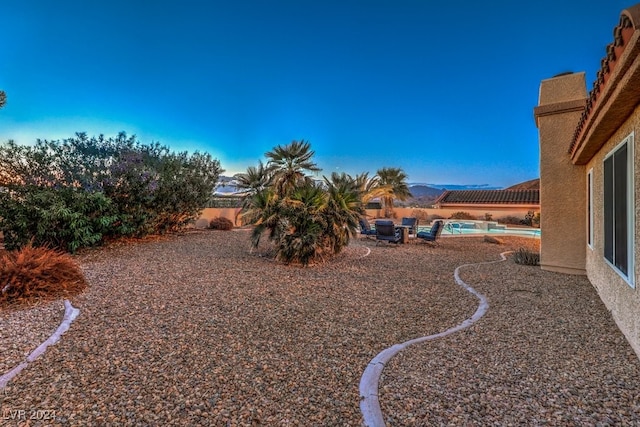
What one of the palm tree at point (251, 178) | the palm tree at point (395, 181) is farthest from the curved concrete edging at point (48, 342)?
the palm tree at point (395, 181)

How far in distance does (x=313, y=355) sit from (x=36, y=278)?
17.5 feet

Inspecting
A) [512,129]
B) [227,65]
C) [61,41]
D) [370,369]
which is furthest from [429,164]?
[370,369]

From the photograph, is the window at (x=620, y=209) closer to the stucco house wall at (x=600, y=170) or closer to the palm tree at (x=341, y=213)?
the stucco house wall at (x=600, y=170)

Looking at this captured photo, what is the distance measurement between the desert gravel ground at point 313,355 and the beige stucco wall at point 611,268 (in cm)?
24

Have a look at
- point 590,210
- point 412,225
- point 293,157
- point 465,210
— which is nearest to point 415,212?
point 465,210

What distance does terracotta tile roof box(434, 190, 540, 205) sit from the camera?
2730cm

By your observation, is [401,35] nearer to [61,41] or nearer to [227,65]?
[227,65]

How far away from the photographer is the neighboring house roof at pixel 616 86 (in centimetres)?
238

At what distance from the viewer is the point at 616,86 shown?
3090 mm

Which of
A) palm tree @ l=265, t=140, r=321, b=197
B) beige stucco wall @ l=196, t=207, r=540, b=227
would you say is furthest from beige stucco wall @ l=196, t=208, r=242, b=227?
palm tree @ l=265, t=140, r=321, b=197

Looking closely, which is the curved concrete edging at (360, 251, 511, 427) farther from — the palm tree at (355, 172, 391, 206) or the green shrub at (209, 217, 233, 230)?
the green shrub at (209, 217, 233, 230)

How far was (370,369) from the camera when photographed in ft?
10.3

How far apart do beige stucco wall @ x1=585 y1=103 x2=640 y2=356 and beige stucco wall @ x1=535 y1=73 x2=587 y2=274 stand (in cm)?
43

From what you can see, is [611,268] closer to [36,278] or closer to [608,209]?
[608,209]
